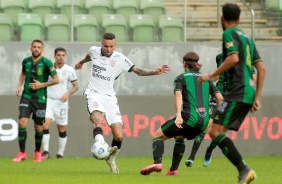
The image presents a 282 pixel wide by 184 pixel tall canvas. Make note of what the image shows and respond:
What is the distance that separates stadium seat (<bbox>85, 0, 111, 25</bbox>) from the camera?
20859 millimetres

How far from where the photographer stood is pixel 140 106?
67.7ft

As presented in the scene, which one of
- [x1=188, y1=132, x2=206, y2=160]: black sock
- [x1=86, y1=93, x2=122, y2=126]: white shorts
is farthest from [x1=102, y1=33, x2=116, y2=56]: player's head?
[x1=188, y1=132, x2=206, y2=160]: black sock

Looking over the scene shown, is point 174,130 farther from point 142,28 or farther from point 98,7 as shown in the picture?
point 98,7

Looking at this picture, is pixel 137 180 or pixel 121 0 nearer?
pixel 137 180

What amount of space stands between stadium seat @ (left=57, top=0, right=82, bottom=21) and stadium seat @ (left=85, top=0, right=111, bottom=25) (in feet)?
0.77

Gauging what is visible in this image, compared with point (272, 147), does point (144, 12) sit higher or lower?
higher

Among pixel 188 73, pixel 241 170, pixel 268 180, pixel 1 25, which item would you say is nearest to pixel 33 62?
pixel 1 25

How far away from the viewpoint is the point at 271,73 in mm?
21375

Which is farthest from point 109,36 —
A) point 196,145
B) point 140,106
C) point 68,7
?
point 68,7

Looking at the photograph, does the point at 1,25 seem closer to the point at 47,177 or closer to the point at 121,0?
the point at 121,0

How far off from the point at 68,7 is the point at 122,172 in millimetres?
7259

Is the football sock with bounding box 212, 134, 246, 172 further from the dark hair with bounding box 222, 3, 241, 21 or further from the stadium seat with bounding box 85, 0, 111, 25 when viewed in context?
the stadium seat with bounding box 85, 0, 111, 25

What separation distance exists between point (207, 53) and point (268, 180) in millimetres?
8899

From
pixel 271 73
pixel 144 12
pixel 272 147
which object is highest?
pixel 144 12
